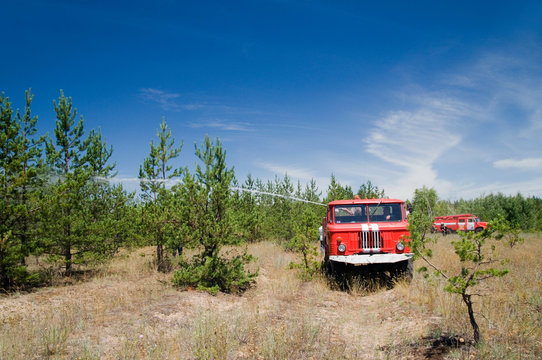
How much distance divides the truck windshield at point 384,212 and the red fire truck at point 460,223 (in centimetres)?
1878

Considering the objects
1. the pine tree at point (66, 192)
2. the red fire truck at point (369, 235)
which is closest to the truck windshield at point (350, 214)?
the red fire truck at point (369, 235)

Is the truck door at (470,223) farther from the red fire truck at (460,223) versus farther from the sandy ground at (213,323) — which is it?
the sandy ground at (213,323)

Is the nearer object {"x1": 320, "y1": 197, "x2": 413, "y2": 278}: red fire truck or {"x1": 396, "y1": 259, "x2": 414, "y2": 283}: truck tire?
{"x1": 320, "y1": 197, "x2": 413, "y2": 278}: red fire truck

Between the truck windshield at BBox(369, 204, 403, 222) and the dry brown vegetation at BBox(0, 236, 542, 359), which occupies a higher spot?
the truck windshield at BBox(369, 204, 403, 222)

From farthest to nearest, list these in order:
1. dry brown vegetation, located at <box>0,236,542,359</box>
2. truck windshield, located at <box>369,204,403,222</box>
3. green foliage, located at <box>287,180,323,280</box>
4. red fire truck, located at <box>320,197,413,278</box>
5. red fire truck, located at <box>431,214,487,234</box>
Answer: red fire truck, located at <box>431,214,487,234</box> → green foliage, located at <box>287,180,323,280</box> → truck windshield, located at <box>369,204,403,222</box> → red fire truck, located at <box>320,197,413,278</box> → dry brown vegetation, located at <box>0,236,542,359</box>

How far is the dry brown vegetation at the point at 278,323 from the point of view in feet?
13.4

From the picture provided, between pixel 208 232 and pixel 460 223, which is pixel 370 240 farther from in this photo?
pixel 460 223

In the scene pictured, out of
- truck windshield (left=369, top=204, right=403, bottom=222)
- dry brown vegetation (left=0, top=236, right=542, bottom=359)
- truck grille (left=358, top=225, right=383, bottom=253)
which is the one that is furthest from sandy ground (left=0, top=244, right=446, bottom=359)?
truck windshield (left=369, top=204, right=403, bottom=222)

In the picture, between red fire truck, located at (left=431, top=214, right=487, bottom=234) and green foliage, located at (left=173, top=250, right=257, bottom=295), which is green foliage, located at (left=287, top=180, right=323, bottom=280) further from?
red fire truck, located at (left=431, top=214, right=487, bottom=234)

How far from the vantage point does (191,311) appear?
6.29 metres

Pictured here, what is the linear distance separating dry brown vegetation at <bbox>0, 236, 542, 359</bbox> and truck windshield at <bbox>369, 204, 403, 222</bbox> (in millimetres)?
1707

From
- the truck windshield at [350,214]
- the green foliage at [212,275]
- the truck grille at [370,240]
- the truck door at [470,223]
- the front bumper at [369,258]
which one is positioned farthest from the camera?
the truck door at [470,223]

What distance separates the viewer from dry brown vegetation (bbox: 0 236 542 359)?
407 centimetres

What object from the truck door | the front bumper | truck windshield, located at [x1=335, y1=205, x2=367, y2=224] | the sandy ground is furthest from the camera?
the truck door
